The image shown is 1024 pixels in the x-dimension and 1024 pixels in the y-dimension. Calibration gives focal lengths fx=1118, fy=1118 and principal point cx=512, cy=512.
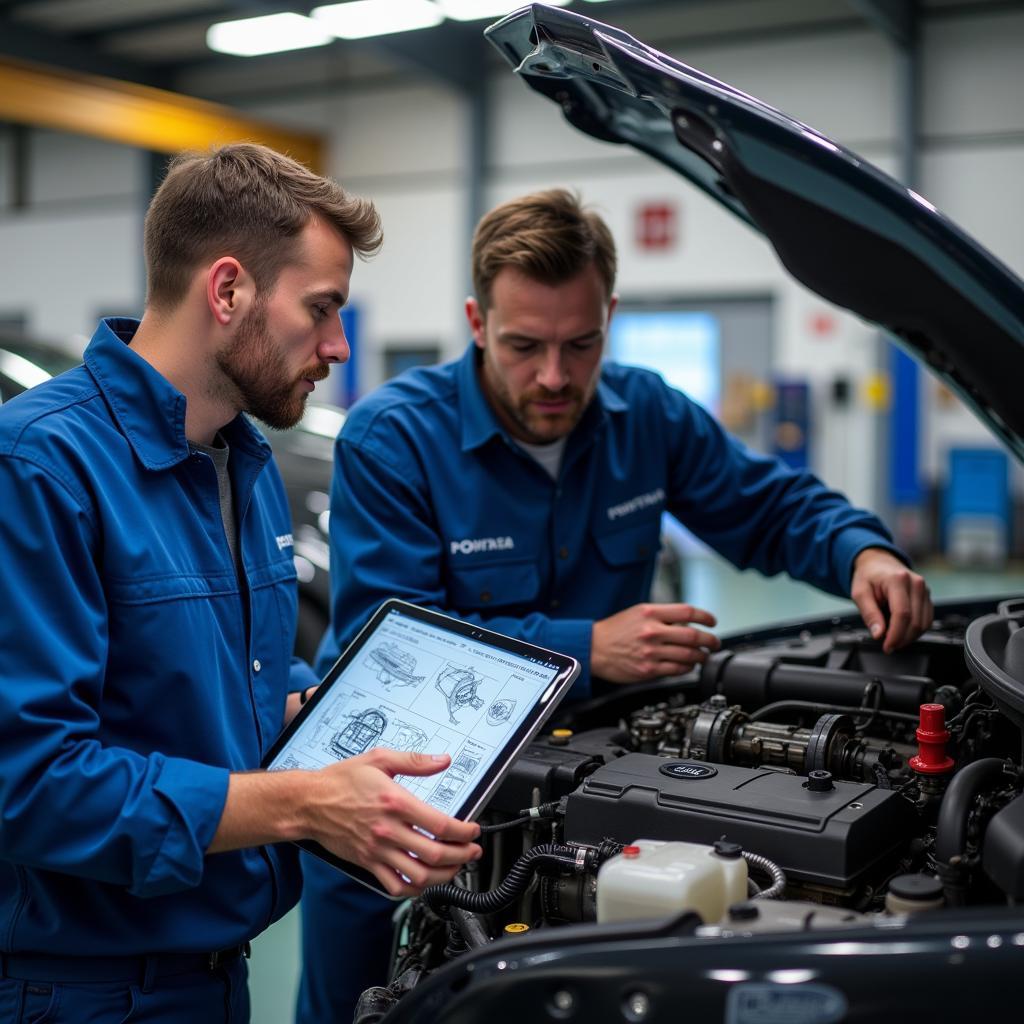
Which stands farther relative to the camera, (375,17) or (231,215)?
(375,17)

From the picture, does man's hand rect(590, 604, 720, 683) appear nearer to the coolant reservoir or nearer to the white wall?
the coolant reservoir

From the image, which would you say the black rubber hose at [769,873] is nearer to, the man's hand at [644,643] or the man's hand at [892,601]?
the man's hand at [644,643]

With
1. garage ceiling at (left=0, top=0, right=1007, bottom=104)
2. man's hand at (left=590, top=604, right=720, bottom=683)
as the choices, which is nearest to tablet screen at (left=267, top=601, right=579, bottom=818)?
man's hand at (left=590, top=604, right=720, bottom=683)

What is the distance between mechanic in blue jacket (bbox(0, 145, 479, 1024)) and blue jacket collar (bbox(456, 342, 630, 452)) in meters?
0.56

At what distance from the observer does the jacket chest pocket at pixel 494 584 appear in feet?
6.72

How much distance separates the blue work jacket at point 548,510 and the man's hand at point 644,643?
0.10ft

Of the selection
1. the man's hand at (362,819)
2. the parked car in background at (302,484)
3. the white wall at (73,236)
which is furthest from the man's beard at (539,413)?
the white wall at (73,236)

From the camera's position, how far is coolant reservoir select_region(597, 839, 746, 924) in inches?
43.2

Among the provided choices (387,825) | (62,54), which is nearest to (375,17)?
(62,54)

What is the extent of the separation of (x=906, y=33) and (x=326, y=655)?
8162mm

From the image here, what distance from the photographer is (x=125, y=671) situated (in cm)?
132

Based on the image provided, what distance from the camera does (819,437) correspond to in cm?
→ 945

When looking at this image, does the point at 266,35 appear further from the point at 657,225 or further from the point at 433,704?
the point at 433,704

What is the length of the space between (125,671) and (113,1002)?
39 centimetres
